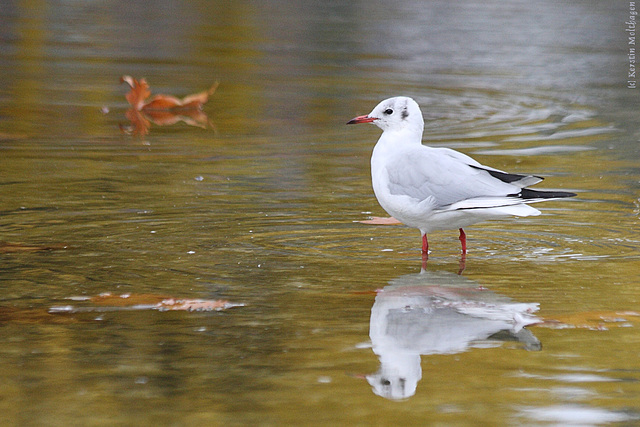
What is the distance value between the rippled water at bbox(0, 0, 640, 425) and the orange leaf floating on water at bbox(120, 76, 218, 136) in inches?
9.4

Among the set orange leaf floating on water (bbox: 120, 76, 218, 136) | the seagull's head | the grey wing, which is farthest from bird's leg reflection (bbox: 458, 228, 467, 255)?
orange leaf floating on water (bbox: 120, 76, 218, 136)

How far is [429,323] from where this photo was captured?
16.9 ft

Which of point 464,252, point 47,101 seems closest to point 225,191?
point 464,252

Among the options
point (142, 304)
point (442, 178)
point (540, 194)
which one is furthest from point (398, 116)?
point (142, 304)

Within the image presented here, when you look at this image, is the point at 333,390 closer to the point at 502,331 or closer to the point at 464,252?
the point at 502,331

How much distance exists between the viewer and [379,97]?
45.5ft

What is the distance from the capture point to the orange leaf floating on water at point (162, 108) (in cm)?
1224

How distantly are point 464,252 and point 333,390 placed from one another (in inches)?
100.0

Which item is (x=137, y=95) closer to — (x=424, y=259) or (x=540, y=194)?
(x=424, y=259)

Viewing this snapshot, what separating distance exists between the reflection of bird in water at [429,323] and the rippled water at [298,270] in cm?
2

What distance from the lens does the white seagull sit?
618 cm

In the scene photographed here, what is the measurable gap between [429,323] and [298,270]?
1171 millimetres

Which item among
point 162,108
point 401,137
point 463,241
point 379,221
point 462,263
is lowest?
point 462,263

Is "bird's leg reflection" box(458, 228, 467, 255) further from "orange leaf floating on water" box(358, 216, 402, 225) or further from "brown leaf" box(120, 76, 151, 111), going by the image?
"brown leaf" box(120, 76, 151, 111)
